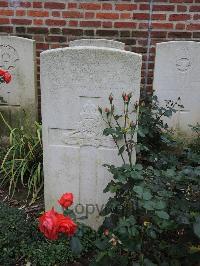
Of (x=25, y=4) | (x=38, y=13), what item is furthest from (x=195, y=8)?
(x=25, y=4)

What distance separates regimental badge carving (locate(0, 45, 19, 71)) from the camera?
414 centimetres

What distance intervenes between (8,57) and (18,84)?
314 millimetres

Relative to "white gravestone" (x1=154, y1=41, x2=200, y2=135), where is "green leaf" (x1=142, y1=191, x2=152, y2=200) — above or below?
below

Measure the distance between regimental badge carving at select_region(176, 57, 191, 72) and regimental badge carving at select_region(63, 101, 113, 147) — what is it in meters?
1.88

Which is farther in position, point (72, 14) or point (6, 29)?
point (6, 29)

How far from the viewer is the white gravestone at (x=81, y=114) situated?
2.53m

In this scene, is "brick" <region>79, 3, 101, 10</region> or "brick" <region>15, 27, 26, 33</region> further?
"brick" <region>15, 27, 26, 33</region>

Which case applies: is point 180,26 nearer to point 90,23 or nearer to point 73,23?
point 90,23

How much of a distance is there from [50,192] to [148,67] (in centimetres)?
248

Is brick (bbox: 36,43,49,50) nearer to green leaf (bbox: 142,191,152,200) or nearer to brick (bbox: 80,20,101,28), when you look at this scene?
brick (bbox: 80,20,101,28)

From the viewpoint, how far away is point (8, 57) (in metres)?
4.17

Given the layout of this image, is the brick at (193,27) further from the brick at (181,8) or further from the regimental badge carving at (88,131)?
the regimental badge carving at (88,131)

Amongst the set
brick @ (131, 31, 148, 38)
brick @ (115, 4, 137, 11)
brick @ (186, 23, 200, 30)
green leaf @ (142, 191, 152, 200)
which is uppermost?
brick @ (115, 4, 137, 11)

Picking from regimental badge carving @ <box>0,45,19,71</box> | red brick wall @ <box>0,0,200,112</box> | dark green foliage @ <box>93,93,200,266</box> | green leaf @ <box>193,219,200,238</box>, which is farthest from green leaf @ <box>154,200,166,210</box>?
red brick wall @ <box>0,0,200,112</box>
